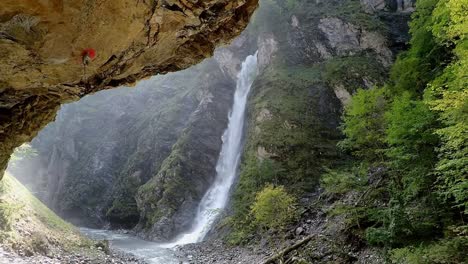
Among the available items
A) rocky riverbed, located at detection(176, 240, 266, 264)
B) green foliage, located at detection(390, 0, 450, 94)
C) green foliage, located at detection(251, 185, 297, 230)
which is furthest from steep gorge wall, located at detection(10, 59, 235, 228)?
green foliage, located at detection(390, 0, 450, 94)

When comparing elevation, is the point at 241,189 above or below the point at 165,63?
below

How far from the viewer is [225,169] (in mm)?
34188

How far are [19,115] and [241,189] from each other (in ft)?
62.3

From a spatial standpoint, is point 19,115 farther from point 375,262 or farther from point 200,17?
point 375,262

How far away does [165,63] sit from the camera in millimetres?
7191

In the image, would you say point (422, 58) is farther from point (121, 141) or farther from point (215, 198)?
point (121, 141)

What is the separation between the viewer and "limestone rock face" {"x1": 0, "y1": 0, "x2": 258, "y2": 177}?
14.4 ft

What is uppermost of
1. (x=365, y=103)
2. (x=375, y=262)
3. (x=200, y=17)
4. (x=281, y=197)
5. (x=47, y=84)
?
(x=47, y=84)

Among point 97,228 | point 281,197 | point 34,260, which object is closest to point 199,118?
point 97,228

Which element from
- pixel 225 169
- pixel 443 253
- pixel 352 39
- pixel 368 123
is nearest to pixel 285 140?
pixel 368 123

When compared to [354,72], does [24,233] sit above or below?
above

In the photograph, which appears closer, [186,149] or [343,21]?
[343,21]

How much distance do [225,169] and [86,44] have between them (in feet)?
97.4

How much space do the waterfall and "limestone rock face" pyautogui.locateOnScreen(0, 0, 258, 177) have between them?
18.6m
